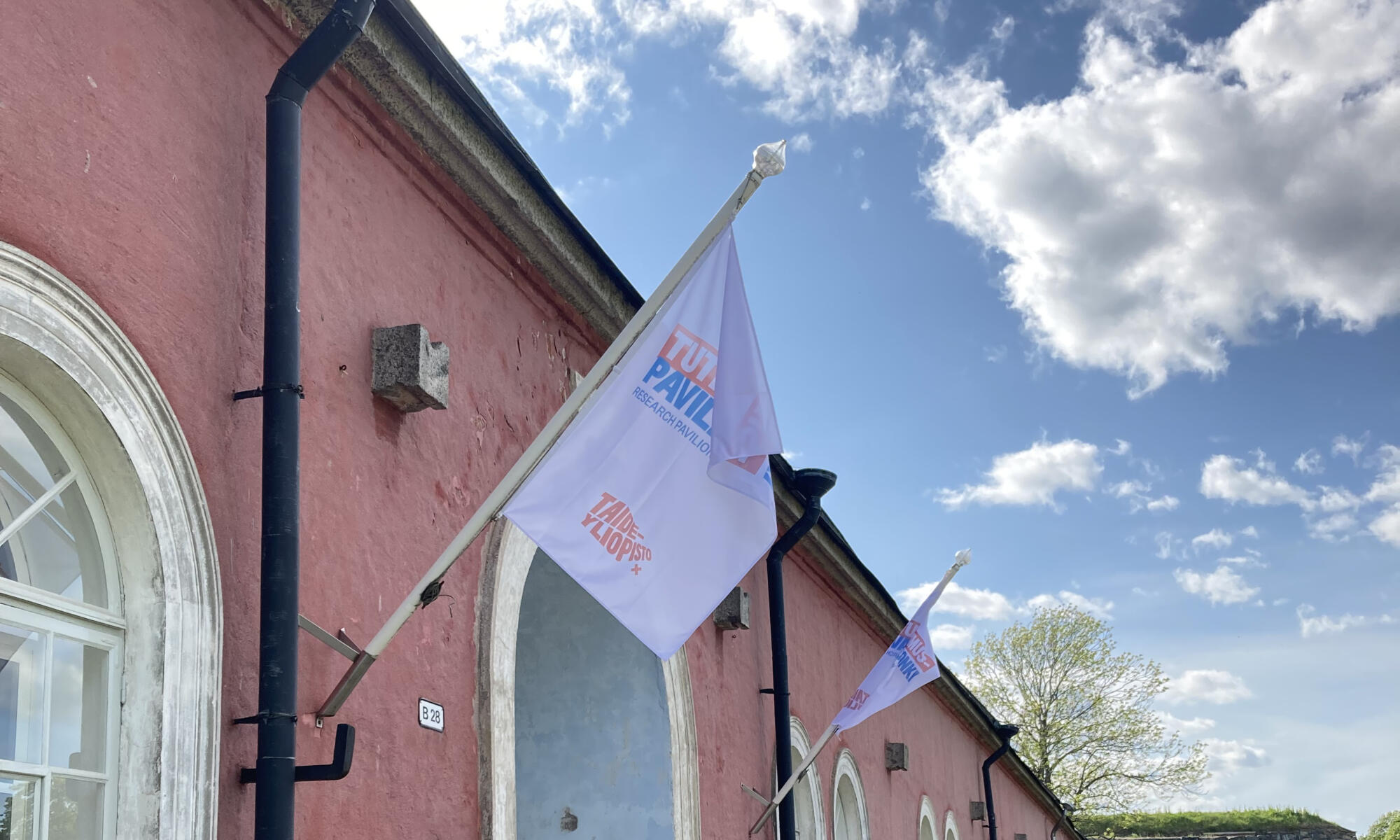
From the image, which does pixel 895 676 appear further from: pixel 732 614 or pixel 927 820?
pixel 927 820

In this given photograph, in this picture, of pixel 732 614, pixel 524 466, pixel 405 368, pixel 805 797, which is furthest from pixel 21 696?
pixel 805 797

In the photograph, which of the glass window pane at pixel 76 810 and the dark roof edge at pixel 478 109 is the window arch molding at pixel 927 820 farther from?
the glass window pane at pixel 76 810

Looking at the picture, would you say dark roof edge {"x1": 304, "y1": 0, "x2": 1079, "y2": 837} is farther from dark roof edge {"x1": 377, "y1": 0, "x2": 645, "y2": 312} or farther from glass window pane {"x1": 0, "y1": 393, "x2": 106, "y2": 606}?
glass window pane {"x1": 0, "y1": 393, "x2": 106, "y2": 606}

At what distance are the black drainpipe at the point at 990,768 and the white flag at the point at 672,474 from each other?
1398 centimetres

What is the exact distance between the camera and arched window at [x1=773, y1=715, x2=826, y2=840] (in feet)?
29.6

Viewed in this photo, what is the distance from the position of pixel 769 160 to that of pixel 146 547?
2.05m

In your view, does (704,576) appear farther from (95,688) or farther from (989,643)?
(989,643)

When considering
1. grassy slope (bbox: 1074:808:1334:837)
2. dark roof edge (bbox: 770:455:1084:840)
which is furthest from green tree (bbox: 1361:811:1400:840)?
dark roof edge (bbox: 770:455:1084:840)

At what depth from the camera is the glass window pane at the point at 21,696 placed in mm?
2836

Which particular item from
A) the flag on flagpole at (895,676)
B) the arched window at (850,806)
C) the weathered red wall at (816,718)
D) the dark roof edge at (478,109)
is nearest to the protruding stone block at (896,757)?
the weathered red wall at (816,718)

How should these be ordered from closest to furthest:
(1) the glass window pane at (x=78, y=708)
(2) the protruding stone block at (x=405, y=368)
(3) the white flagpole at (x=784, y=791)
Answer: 1. (1) the glass window pane at (x=78, y=708)
2. (2) the protruding stone block at (x=405, y=368)
3. (3) the white flagpole at (x=784, y=791)

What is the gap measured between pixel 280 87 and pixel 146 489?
124 cm

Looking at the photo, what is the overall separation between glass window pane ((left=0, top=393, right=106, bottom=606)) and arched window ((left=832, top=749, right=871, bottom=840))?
8.01 m

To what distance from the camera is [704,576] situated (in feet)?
13.1
